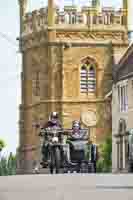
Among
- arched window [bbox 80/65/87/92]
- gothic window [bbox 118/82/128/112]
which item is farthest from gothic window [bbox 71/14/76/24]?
gothic window [bbox 118/82/128/112]

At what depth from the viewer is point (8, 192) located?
1170 cm

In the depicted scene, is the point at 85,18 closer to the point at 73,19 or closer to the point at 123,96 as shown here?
the point at 73,19

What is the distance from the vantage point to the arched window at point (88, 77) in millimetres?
92000

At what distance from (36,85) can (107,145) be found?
1906 cm

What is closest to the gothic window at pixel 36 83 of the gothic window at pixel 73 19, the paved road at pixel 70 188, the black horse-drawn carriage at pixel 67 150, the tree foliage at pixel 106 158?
the gothic window at pixel 73 19

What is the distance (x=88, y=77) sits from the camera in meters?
92.5

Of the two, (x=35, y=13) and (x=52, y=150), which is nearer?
(x=52, y=150)

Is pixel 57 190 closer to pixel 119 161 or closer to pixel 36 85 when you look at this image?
pixel 119 161

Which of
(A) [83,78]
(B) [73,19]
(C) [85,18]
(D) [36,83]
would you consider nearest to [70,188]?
(B) [73,19]

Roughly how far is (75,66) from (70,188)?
80.4m

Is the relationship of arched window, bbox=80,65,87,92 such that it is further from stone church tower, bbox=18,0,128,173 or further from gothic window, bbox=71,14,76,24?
gothic window, bbox=71,14,76,24

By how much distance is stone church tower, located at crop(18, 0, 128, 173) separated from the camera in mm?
90812

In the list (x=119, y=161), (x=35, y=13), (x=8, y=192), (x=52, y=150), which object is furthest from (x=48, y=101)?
(x=8, y=192)

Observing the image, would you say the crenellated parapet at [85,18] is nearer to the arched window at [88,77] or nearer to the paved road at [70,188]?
the arched window at [88,77]
